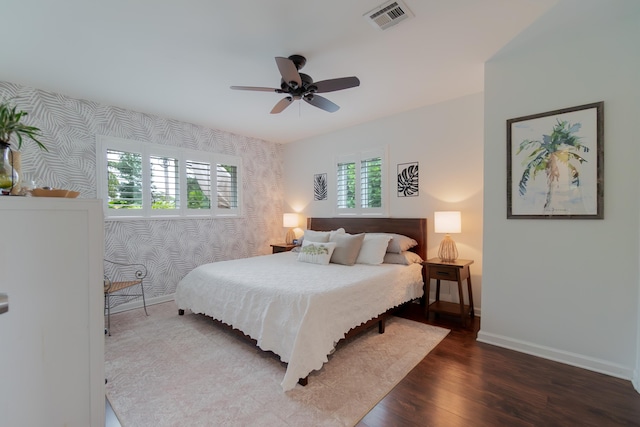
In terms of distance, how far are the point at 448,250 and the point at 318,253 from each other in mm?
1557

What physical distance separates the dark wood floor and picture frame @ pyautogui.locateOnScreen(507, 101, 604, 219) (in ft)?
4.07

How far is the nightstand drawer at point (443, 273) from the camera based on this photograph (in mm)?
3154

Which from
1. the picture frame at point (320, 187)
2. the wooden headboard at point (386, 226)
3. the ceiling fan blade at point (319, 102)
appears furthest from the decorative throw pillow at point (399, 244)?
the ceiling fan blade at point (319, 102)

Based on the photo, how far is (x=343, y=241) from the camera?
363cm

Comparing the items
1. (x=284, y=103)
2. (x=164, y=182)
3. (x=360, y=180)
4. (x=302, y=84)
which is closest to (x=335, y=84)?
(x=302, y=84)

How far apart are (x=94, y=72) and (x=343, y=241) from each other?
3.20 meters

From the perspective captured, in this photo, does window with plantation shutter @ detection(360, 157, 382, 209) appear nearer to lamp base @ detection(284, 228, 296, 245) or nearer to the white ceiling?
the white ceiling

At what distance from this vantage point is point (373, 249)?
3.61 meters

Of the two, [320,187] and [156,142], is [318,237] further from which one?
[156,142]

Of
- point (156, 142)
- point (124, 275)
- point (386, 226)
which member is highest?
point (156, 142)

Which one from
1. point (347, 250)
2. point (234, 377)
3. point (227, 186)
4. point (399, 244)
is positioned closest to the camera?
point (234, 377)

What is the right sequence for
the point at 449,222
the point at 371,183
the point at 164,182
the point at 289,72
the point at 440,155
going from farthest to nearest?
1. the point at 371,183
2. the point at 164,182
3. the point at 440,155
4. the point at 449,222
5. the point at 289,72

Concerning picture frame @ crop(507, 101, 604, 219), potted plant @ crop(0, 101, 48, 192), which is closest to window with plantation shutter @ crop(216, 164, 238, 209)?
potted plant @ crop(0, 101, 48, 192)

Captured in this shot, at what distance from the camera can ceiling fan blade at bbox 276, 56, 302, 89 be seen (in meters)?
2.19
